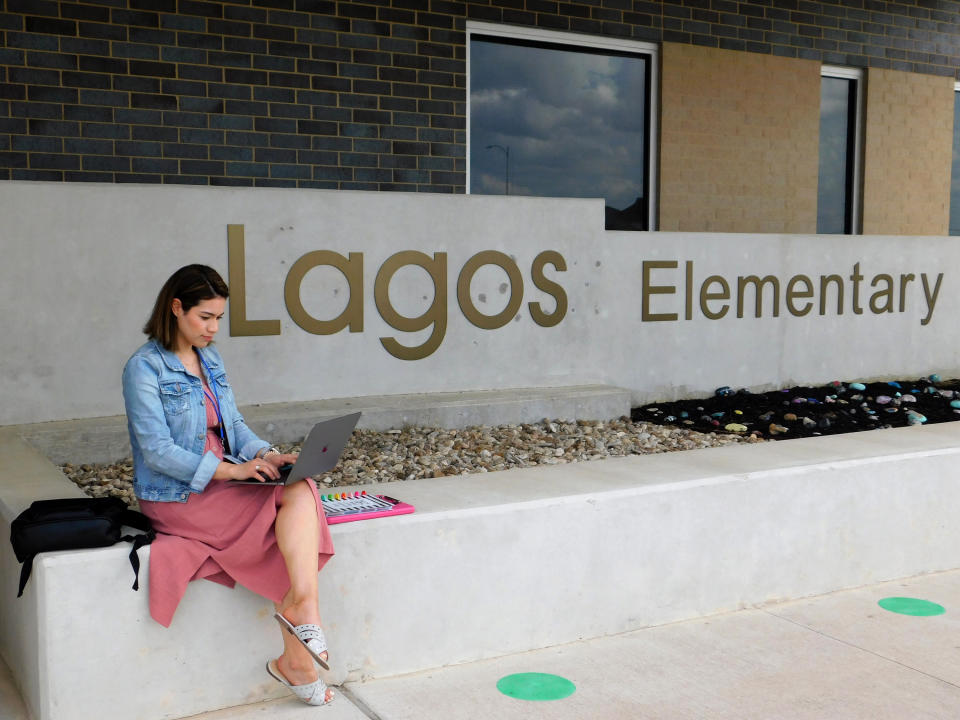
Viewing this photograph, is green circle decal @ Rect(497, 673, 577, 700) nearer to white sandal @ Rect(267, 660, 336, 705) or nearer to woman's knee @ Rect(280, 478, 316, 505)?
white sandal @ Rect(267, 660, 336, 705)

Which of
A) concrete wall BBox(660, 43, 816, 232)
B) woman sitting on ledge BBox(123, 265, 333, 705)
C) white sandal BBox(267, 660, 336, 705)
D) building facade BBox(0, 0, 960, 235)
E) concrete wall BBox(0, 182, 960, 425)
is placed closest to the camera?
woman sitting on ledge BBox(123, 265, 333, 705)

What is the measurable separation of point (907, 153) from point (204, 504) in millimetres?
10530

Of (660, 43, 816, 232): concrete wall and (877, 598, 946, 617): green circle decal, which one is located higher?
(660, 43, 816, 232): concrete wall

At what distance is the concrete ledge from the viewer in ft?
18.4

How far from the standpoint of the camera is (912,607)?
14.0 ft

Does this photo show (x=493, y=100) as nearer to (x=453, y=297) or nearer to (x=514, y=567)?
(x=453, y=297)

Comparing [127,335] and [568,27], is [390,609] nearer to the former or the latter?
[127,335]

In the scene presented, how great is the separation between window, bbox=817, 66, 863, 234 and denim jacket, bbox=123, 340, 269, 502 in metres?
9.18

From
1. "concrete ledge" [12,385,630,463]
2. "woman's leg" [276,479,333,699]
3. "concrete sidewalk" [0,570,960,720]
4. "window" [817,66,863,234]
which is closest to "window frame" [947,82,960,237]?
"window" [817,66,863,234]

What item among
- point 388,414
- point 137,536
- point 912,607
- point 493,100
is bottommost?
point 912,607

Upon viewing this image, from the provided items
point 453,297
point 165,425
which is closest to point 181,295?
point 165,425

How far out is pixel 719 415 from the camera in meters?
7.40

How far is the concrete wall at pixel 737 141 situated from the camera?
976 centimetres

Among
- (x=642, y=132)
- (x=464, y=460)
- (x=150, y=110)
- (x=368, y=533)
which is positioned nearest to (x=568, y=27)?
(x=642, y=132)
